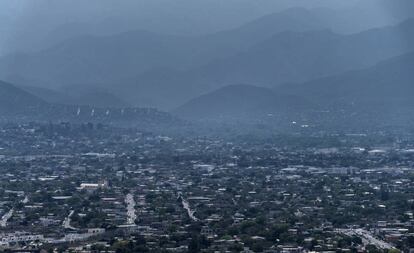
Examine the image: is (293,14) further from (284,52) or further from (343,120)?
(343,120)

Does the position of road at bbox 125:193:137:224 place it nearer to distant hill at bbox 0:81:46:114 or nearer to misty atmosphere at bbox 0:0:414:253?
misty atmosphere at bbox 0:0:414:253

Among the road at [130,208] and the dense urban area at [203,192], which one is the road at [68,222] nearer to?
the dense urban area at [203,192]

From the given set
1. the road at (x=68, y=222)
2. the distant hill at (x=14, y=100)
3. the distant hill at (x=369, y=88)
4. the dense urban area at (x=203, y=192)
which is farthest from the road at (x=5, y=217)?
the distant hill at (x=369, y=88)

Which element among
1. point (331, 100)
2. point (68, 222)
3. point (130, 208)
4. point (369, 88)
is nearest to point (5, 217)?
point (68, 222)

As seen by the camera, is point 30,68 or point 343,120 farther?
point 30,68

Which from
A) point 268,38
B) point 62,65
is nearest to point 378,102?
point 268,38
